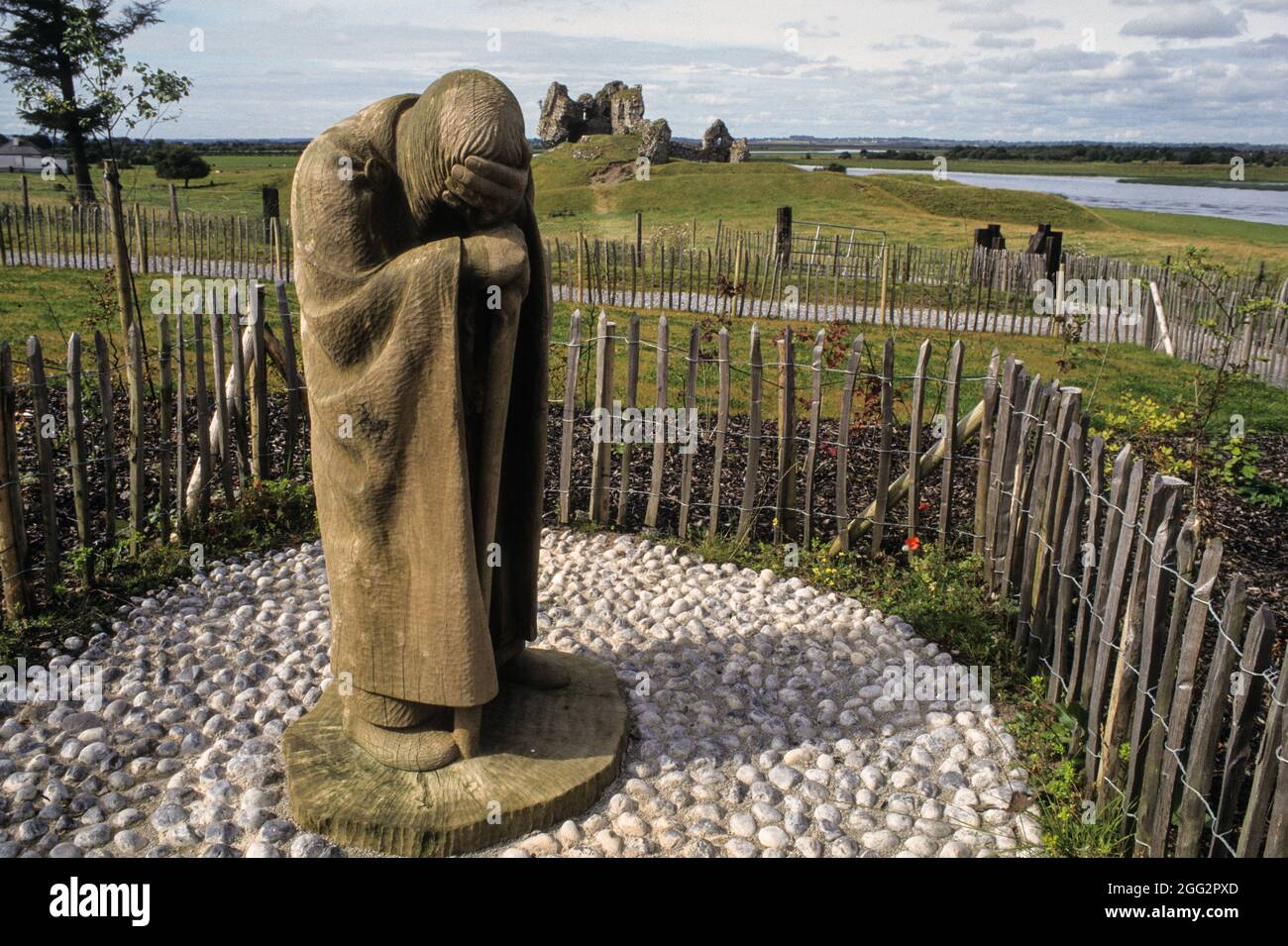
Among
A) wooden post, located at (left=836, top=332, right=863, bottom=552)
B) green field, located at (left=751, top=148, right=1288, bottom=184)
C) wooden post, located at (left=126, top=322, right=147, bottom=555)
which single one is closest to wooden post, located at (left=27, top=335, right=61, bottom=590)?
wooden post, located at (left=126, top=322, right=147, bottom=555)

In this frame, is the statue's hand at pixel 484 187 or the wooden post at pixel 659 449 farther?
the wooden post at pixel 659 449

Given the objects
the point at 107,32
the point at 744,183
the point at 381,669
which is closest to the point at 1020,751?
the point at 381,669

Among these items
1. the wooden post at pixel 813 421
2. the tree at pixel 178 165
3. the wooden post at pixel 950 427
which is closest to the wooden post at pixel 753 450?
the wooden post at pixel 813 421

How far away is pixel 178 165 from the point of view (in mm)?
42719

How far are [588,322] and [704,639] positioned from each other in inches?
395

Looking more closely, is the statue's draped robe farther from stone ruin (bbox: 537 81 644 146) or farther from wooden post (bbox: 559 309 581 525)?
stone ruin (bbox: 537 81 644 146)

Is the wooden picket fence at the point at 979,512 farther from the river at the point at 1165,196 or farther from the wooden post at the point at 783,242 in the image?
the river at the point at 1165,196

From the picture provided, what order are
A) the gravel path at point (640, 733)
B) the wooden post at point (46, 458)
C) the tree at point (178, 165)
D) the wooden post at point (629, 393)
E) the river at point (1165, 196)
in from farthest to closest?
the river at point (1165, 196) → the tree at point (178, 165) → the wooden post at point (629, 393) → the wooden post at point (46, 458) → the gravel path at point (640, 733)

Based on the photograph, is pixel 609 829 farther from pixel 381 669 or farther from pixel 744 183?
pixel 744 183

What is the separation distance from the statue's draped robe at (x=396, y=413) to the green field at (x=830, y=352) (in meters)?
4.83

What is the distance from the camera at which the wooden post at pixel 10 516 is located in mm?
4988

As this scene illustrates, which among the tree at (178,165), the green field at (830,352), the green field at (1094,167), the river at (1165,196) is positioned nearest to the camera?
the green field at (830,352)

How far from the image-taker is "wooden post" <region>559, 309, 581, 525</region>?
6.65m

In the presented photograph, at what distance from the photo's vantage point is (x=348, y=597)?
3.64 m
